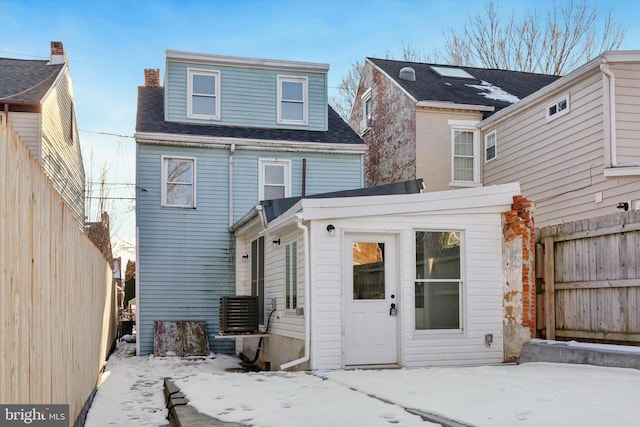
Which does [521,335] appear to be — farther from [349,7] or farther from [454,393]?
[349,7]

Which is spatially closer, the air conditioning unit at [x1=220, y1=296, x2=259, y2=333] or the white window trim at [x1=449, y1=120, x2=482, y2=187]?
the air conditioning unit at [x1=220, y1=296, x2=259, y2=333]

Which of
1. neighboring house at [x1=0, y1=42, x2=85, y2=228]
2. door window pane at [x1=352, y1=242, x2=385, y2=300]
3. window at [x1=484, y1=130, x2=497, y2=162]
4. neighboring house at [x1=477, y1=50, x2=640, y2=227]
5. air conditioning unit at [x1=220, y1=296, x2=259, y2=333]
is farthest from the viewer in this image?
window at [x1=484, y1=130, x2=497, y2=162]

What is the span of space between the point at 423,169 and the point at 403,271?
7727 millimetres

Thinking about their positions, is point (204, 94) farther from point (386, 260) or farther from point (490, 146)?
point (386, 260)

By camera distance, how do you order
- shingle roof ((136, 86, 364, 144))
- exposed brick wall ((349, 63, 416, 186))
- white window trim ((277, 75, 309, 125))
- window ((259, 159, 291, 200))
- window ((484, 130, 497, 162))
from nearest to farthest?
shingle roof ((136, 86, 364, 144)) → window ((259, 159, 291, 200)) → window ((484, 130, 497, 162)) → white window trim ((277, 75, 309, 125)) → exposed brick wall ((349, 63, 416, 186))

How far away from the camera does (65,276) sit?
15.2ft

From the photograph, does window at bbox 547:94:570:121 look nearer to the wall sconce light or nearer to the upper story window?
the wall sconce light

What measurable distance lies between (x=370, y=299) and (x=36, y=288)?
6267 millimetres

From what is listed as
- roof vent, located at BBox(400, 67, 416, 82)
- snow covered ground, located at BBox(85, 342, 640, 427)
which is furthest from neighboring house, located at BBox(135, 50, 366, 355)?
snow covered ground, located at BBox(85, 342, 640, 427)

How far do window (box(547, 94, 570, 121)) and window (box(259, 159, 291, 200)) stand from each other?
6.32 meters

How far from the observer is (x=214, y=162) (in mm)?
15188

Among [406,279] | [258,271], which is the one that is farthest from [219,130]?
[406,279]

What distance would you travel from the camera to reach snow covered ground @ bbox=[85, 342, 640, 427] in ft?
17.3

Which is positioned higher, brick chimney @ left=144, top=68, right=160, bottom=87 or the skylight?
the skylight
